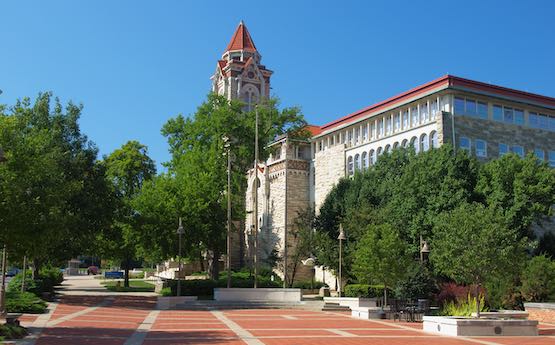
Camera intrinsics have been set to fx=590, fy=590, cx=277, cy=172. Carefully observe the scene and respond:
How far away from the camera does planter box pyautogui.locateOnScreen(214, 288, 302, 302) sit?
3300 cm

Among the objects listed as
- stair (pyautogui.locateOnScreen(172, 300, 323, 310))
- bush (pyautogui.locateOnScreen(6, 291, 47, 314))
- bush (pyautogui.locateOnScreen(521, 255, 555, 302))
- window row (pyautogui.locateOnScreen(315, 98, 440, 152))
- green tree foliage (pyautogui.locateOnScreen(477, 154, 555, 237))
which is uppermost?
window row (pyautogui.locateOnScreen(315, 98, 440, 152))

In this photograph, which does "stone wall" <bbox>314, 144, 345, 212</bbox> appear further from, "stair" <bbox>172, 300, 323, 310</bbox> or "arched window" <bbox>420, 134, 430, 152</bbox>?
"stair" <bbox>172, 300, 323, 310</bbox>

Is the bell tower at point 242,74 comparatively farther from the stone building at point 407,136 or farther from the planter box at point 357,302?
the planter box at point 357,302

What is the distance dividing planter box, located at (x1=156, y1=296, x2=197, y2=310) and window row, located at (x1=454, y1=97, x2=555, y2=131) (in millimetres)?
23531

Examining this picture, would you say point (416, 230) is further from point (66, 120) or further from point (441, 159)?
point (66, 120)

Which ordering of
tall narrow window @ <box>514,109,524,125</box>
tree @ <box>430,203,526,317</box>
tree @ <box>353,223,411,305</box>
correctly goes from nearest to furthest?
tree @ <box>430,203,526,317</box>, tree @ <box>353,223,411,305</box>, tall narrow window @ <box>514,109,524,125</box>

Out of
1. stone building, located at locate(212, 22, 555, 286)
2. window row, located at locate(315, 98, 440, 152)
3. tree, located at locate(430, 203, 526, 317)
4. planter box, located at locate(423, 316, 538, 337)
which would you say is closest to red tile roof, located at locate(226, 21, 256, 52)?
stone building, located at locate(212, 22, 555, 286)

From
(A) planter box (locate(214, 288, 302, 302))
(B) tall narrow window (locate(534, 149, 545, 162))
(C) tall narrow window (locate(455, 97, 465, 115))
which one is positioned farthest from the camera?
(B) tall narrow window (locate(534, 149, 545, 162))

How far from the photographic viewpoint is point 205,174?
42.6 metres

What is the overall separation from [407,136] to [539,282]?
19.0m

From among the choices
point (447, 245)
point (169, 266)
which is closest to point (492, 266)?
point (447, 245)

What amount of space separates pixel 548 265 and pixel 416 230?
972 centimetres

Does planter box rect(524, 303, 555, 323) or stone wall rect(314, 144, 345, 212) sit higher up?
stone wall rect(314, 144, 345, 212)

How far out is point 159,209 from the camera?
39.0 m
